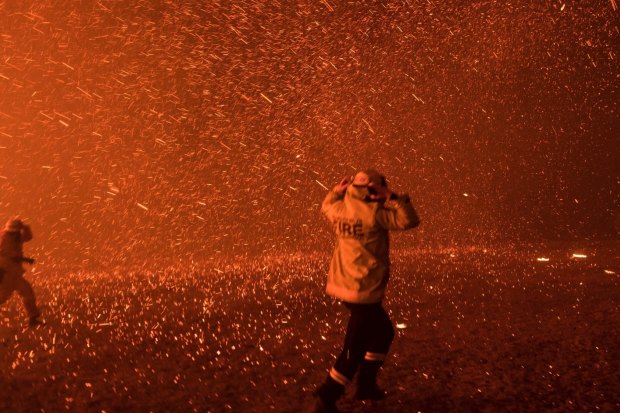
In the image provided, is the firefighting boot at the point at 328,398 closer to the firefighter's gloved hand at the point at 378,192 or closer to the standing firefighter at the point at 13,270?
the firefighter's gloved hand at the point at 378,192

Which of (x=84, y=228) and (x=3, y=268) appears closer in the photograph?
(x=3, y=268)

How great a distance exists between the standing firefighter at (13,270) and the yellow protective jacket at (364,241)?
6292 mm

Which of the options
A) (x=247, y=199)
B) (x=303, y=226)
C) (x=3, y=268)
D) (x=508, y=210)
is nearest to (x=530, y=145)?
(x=508, y=210)

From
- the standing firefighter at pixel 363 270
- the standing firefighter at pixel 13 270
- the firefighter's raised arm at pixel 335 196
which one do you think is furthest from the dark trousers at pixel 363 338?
the standing firefighter at pixel 13 270

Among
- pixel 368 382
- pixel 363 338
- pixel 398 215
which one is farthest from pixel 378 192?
pixel 368 382

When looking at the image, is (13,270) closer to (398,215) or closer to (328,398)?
(328,398)

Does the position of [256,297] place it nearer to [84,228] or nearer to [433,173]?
[433,173]

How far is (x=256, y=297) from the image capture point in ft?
38.1

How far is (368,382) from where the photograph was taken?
5023 mm

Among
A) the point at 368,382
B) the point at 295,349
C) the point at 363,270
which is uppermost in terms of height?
the point at 363,270

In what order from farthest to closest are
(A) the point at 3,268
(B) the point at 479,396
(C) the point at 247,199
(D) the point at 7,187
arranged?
(C) the point at 247,199, (D) the point at 7,187, (A) the point at 3,268, (B) the point at 479,396

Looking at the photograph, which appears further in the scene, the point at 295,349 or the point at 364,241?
the point at 295,349

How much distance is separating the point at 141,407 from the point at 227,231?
51634 mm

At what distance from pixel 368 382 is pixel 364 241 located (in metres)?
1.20
